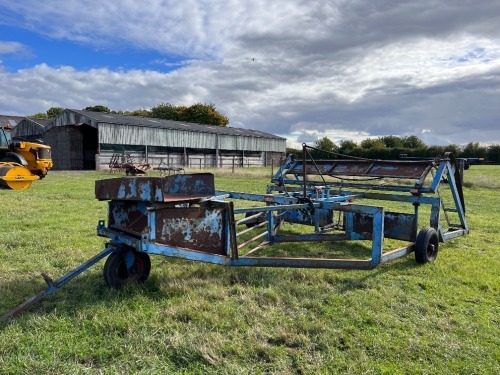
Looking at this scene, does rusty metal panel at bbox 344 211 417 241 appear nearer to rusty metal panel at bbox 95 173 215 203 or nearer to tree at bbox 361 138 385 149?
rusty metal panel at bbox 95 173 215 203

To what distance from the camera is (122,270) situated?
159 inches

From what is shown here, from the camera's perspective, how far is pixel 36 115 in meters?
64.4

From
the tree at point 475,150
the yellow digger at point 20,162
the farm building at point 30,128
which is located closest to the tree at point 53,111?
the farm building at point 30,128

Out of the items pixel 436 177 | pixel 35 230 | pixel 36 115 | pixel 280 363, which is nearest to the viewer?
pixel 280 363

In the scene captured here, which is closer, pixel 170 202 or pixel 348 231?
Result: pixel 170 202

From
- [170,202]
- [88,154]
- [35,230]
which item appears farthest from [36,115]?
[170,202]

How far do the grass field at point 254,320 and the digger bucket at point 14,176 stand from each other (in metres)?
9.09

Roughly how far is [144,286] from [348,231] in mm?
3410

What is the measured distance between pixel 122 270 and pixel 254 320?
62.4 inches

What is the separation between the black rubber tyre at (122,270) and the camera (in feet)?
12.7

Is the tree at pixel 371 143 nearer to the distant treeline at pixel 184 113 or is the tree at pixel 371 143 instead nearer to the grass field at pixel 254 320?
the distant treeline at pixel 184 113

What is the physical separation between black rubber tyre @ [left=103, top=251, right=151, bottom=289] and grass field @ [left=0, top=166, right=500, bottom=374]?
105 mm

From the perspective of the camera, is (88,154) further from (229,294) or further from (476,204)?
(229,294)

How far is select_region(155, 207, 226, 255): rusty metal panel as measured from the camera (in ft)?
12.0
